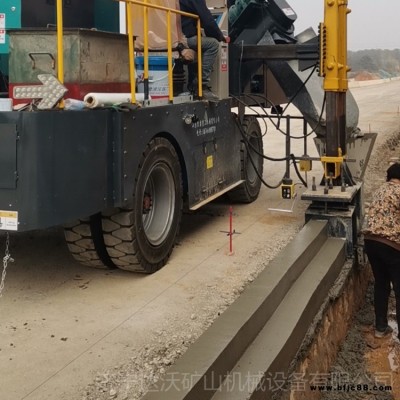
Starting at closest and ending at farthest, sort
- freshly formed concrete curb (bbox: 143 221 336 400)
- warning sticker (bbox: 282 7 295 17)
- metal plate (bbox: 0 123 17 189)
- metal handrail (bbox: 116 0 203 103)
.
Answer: freshly formed concrete curb (bbox: 143 221 336 400) < metal plate (bbox: 0 123 17 189) < metal handrail (bbox: 116 0 203 103) < warning sticker (bbox: 282 7 295 17)

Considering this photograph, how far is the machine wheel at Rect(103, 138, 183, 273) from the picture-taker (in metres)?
4.97

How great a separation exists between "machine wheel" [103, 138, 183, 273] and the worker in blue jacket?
119 centimetres

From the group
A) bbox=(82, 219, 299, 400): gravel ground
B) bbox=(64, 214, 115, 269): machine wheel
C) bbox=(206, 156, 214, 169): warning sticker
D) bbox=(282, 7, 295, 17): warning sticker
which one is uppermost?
bbox=(282, 7, 295, 17): warning sticker

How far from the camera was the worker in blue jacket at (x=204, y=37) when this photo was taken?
605 centimetres

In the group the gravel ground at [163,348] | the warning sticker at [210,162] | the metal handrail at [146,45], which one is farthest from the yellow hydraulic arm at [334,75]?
the gravel ground at [163,348]

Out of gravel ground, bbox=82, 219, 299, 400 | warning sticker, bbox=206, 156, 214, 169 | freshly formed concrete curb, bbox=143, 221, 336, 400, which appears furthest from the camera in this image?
warning sticker, bbox=206, 156, 214, 169

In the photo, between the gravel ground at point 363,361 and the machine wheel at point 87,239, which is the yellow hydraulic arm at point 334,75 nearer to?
the gravel ground at point 363,361

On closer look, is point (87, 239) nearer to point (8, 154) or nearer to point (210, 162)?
point (8, 154)

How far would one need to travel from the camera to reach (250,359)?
12.6 feet

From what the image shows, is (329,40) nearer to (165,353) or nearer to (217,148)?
(217,148)

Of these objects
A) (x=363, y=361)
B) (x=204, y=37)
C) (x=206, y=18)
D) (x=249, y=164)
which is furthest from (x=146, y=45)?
(x=249, y=164)

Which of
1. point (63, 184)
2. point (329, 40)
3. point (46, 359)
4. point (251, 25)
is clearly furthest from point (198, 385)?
point (251, 25)

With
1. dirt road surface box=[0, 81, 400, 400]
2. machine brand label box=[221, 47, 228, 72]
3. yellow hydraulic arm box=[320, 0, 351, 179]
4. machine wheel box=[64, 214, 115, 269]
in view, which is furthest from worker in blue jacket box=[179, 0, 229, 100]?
machine wheel box=[64, 214, 115, 269]

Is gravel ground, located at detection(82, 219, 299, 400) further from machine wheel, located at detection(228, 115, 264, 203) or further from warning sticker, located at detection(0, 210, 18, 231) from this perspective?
machine wheel, located at detection(228, 115, 264, 203)
